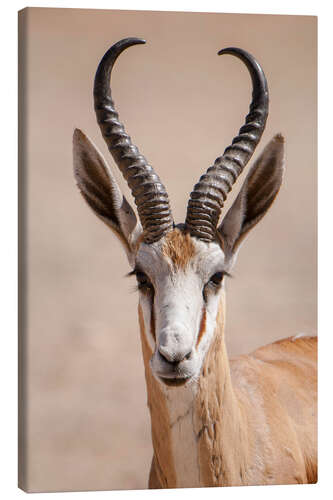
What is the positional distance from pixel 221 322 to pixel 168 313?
1.92 feet

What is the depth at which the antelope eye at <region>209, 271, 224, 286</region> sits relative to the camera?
479 cm

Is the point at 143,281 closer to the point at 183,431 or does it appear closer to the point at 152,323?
the point at 152,323

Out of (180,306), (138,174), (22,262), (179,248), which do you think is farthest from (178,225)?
(22,262)

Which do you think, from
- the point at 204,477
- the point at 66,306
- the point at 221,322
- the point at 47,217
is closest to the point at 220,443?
the point at 204,477

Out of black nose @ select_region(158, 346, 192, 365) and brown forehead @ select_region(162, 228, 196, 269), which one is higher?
brown forehead @ select_region(162, 228, 196, 269)

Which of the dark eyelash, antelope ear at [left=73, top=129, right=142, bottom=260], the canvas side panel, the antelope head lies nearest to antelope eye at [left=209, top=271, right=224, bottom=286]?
the antelope head

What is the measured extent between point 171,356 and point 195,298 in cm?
45

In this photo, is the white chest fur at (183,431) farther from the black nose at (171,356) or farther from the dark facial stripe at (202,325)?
the black nose at (171,356)

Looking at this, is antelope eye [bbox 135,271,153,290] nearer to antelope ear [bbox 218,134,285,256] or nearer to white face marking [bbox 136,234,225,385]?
white face marking [bbox 136,234,225,385]

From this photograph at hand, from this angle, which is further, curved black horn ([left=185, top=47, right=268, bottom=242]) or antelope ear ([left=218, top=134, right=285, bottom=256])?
antelope ear ([left=218, top=134, right=285, bottom=256])

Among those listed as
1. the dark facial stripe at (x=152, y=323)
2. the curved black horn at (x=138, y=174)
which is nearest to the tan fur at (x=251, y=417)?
the dark facial stripe at (x=152, y=323)

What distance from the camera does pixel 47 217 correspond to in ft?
18.2

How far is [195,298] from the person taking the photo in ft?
15.0

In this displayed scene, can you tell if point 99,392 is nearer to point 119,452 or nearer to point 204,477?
point 119,452
